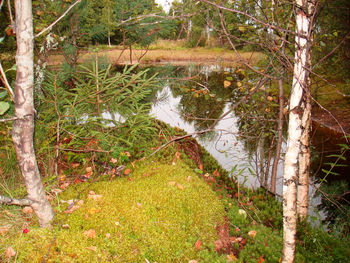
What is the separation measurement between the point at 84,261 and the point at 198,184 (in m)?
2.09

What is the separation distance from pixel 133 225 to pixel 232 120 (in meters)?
9.37

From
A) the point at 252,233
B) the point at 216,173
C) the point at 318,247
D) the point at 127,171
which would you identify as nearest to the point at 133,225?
the point at 127,171

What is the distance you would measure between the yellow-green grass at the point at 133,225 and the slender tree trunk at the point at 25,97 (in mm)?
517

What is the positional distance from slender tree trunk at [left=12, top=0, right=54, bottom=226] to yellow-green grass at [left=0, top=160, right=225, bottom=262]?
52 cm

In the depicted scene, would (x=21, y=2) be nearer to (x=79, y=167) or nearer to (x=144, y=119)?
(x=144, y=119)

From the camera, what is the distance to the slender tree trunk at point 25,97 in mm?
1906

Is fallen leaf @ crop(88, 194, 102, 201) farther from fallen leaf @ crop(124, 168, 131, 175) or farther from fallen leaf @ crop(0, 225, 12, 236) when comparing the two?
fallen leaf @ crop(124, 168, 131, 175)

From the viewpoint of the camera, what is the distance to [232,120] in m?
11.5

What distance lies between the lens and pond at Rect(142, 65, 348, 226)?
4477mm

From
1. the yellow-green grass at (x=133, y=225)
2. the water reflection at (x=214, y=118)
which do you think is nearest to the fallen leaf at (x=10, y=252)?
the yellow-green grass at (x=133, y=225)

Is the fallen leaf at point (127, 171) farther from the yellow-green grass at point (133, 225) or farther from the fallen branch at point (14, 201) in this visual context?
the fallen branch at point (14, 201)

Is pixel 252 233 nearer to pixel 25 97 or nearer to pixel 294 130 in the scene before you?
pixel 294 130

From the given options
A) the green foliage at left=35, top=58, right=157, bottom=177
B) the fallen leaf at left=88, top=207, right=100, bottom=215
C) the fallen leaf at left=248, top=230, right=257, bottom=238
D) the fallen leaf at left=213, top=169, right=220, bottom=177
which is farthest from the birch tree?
the fallen leaf at left=213, top=169, right=220, bottom=177

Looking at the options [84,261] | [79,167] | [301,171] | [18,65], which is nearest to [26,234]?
[84,261]
